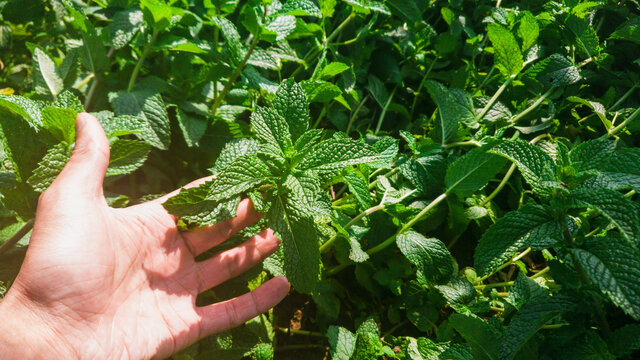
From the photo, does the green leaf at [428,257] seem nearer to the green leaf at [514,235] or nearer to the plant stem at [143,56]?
the green leaf at [514,235]

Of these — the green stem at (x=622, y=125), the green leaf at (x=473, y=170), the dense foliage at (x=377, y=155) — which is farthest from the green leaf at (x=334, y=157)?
the green stem at (x=622, y=125)

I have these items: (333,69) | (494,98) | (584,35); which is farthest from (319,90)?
(584,35)

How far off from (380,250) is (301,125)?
84 cm

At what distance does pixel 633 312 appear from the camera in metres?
1.30

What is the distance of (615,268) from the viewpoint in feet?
4.50

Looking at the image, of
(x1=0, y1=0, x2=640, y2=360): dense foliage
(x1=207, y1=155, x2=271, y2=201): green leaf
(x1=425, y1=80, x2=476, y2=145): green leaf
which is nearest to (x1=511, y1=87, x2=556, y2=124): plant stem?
(x1=0, y1=0, x2=640, y2=360): dense foliage

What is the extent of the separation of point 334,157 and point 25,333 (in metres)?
1.17

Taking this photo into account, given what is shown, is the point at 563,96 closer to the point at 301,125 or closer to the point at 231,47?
the point at 301,125

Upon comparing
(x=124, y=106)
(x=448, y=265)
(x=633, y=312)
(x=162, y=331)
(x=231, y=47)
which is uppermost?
(x=231, y=47)

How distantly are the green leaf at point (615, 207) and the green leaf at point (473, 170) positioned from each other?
0.51 meters

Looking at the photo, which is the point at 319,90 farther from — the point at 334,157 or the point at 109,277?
the point at 109,277

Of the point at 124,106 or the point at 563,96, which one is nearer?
the point at 124,106

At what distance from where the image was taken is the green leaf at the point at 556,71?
90.6 inches

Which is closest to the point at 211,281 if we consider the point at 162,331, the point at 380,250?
the point at 162,331
